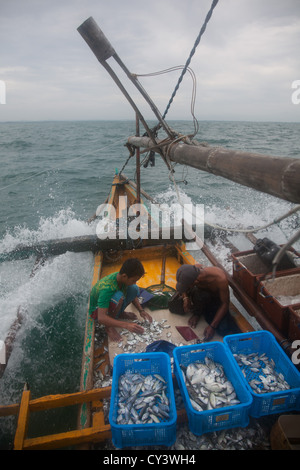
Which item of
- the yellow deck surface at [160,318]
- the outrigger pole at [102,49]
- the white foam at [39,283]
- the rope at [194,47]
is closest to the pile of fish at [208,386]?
the yellow deck surface at [160,318]

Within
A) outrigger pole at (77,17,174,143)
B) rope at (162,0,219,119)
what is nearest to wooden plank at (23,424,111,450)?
outrigger pole at (77,17,174,143)

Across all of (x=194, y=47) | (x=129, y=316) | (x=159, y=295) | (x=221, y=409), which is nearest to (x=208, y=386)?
(x=221, y=409)

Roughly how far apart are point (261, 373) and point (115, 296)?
2.16 m

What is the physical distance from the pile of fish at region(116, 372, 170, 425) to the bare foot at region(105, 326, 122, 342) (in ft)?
3.32

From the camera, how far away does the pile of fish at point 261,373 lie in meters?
2.71

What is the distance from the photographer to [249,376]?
290 cm

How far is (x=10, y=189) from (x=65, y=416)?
18.3 m

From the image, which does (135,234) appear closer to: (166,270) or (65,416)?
(166,270)

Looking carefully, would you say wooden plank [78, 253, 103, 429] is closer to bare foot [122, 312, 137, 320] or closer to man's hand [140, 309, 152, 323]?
bare foot [122, 312, 137, 320]

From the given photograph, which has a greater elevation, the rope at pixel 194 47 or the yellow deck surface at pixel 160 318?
the rope at pixel 194 47

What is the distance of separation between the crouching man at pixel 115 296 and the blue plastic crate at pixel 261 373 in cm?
148

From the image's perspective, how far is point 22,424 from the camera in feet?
8.87

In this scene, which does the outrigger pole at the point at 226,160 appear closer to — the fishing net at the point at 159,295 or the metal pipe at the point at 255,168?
the metal pipe at the point at 255,168

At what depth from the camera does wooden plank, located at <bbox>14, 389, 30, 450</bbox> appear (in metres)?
2.59
